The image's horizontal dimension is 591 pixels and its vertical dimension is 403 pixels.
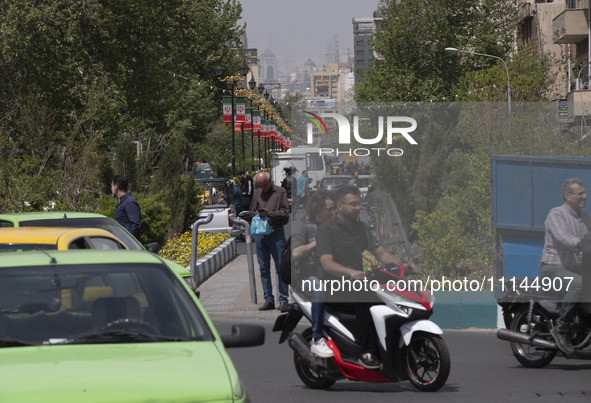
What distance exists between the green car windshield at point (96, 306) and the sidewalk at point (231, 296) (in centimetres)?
849

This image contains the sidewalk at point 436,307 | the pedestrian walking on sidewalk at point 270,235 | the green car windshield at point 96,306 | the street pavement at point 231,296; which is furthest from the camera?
the pedestrian walking on sidewalk at point 270,235

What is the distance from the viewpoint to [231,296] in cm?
1694

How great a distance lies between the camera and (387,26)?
79.1m

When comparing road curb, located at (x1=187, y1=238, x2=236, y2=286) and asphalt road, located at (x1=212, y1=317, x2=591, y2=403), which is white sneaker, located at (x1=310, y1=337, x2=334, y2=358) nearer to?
asphalt road, located at (x1=212, y1=317, x2=591, y2=403)

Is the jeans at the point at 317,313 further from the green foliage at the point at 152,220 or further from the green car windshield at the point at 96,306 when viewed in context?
the green foliage at the point at 152,220

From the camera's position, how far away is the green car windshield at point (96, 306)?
5825 mm

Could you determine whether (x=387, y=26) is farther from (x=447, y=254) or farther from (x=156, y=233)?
(x=447, y=254)

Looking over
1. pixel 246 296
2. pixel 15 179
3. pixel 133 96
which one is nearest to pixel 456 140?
pixel 246 296

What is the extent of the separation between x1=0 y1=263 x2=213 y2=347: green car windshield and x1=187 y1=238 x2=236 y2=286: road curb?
11173mm

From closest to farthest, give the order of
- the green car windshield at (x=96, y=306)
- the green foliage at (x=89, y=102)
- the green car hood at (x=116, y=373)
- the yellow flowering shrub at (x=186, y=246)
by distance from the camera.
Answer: the green car hood at (x=116, y=373) → the green car windshield at (x=96, y=306) → the yellow flowering shrub at (x=186, y=246) → the green foliage at (x=89, y=102)

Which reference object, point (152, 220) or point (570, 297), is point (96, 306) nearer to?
point (570, 297)

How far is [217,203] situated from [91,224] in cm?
1783

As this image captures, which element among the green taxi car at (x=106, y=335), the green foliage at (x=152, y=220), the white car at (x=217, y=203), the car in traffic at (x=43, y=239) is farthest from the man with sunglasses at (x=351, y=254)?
the white car at (x=217, y=203)

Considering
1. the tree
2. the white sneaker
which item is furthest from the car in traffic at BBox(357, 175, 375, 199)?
the tree
